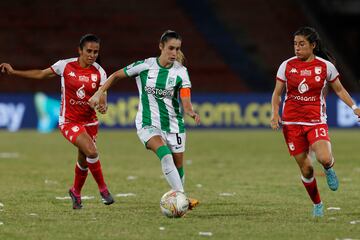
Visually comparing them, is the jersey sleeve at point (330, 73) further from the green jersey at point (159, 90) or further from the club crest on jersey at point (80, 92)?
the club crest on jersey at point (80, 92)

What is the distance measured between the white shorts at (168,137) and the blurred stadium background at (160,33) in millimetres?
25195

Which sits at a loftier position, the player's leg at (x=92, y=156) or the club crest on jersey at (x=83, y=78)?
the club crest on jersey at (x=83, y=78)

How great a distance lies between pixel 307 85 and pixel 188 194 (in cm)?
347

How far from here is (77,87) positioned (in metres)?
12.0

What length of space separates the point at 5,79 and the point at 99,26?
4.40m

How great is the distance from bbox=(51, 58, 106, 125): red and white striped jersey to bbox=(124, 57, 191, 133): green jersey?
79cm

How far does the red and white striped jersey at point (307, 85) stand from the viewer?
10969 mm

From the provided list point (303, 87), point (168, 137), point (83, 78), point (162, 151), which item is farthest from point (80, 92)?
point (303, 87)

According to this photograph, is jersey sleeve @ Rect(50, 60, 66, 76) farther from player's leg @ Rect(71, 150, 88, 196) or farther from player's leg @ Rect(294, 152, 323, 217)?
player's leg @ Rect(294, 152, 323, 217)

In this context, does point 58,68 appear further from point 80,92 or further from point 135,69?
point 135,69

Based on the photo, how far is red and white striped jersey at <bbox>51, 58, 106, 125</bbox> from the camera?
39.3 ft

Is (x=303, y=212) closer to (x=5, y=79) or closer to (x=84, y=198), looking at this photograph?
(x=84, y=198)

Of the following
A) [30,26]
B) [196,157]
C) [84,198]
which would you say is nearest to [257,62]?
[30,26]

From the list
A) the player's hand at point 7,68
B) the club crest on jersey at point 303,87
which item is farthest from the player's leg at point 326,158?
the player's hand at point 7,68
